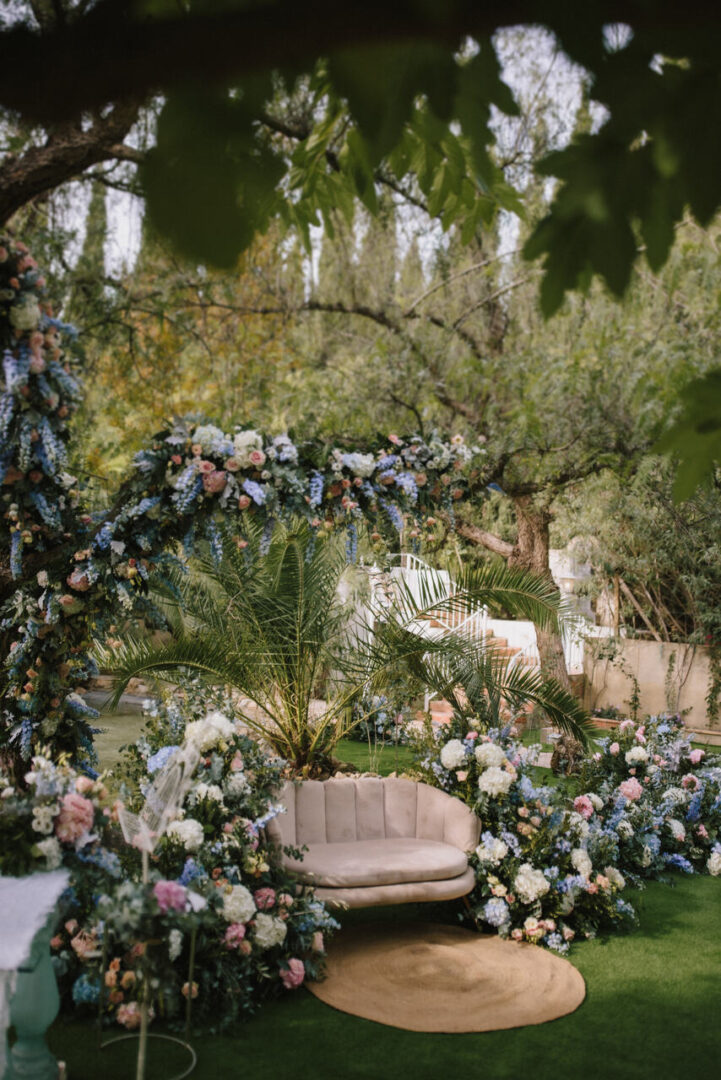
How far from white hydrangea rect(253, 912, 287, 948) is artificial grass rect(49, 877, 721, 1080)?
0.95 ft

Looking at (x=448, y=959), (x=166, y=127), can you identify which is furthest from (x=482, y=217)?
(x=448, y=959)

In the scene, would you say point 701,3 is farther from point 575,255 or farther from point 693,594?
point 693,594

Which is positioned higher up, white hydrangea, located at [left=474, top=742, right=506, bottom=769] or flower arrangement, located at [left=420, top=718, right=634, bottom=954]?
white hydrangea, located at [left=474, top=742, right=506, bottom=769]

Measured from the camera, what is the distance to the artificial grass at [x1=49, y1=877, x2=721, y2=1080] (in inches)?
139

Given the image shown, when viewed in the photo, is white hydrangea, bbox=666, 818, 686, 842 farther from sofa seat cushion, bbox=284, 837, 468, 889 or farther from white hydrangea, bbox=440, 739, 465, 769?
sofa seat cushion, bbox=284, 837, 468, 889

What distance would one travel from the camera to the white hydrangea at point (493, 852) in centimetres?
506

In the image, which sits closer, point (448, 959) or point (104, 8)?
point (104, 8)

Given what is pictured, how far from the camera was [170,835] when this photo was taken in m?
4.16

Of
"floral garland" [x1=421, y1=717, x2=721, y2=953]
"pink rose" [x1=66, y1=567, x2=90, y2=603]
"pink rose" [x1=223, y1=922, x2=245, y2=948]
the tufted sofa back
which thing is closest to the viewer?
"pink rose" [x1=223, y1=922, x2=245, y2=948]

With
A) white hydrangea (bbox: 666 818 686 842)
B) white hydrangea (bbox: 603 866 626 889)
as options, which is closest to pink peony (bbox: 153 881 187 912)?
white hydrangea (bbox: 603 866 626 889)

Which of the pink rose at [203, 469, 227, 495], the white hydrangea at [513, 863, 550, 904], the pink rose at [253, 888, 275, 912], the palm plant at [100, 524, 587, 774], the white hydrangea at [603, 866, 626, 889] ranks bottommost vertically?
the white hydrangea at [603, 866, 626, 889]

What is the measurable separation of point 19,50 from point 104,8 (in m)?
0.06

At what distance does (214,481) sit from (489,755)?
2289 mm

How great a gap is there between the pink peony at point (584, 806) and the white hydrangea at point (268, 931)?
2.22 m
